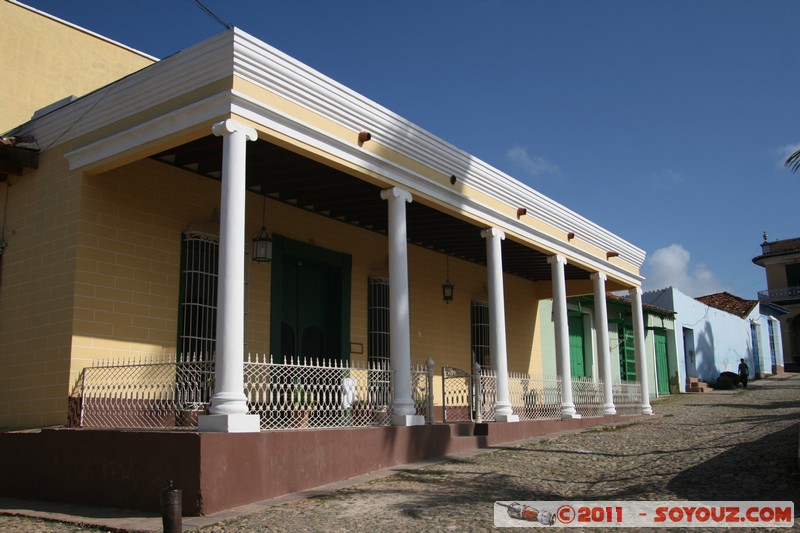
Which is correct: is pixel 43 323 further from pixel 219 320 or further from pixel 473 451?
pixel 473 451

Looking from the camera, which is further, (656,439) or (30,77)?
(30,77)

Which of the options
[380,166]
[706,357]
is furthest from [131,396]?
[706,357]

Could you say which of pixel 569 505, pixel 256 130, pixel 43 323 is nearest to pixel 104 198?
pixel 43 323

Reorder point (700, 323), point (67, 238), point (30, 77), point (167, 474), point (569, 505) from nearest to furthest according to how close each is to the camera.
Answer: point (569, 505), point (167, 474), point (67, 238), point (30, 77), point (700, 323)

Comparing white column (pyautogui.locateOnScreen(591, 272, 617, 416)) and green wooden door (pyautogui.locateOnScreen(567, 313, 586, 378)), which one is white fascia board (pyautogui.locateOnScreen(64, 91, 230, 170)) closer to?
white column (pyautogui.locateOnScreen(591, 272, 617, 416))

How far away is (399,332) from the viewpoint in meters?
9.34

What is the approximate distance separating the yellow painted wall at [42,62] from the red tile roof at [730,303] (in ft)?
88.1

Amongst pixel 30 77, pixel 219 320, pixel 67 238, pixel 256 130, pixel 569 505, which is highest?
pixel 30 77

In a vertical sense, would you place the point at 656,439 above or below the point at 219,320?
below

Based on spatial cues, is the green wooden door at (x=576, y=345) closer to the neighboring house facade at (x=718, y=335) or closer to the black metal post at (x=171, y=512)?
the neighboring house facade at (x=718, y=335)

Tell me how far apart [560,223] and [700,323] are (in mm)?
15548

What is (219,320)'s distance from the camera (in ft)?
23.7

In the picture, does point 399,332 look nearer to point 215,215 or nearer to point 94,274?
point 215,215

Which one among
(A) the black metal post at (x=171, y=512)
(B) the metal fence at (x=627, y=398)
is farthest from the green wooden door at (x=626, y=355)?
(A) the black metal post at (x=171, y=512)
